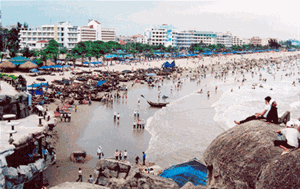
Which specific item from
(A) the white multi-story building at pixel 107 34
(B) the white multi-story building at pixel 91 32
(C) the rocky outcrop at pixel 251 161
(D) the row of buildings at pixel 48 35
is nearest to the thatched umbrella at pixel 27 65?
(D) the row of buildings at pixel 48 35

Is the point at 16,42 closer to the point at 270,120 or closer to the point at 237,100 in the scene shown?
the point at 237,100

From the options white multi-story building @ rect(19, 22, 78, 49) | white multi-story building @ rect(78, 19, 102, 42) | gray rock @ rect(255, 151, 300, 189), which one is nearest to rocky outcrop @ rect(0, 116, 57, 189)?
gray rock @ rect(255, 151, 300, 189)

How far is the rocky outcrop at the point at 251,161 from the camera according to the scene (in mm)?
3883

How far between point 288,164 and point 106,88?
34505 mm

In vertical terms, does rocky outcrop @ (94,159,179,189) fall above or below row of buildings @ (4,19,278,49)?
below

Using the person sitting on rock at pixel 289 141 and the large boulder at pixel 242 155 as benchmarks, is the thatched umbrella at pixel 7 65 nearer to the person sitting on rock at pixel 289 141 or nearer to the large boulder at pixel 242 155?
the large boulder at pixel 242 155

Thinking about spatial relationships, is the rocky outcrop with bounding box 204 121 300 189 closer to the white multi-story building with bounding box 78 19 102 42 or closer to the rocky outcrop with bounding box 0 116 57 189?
the rocky outcrop with bounding box 0 116 57 189

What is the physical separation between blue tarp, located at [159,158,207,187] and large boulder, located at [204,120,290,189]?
6.46 metres

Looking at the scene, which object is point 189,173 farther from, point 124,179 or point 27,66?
point 27,66

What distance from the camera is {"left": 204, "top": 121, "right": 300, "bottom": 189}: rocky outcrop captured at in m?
3.88

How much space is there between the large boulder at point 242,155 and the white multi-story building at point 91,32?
345 feet

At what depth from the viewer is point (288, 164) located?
3.86m

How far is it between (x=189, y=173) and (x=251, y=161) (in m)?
7.54

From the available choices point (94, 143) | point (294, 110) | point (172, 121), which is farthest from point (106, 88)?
point (294, 110)
